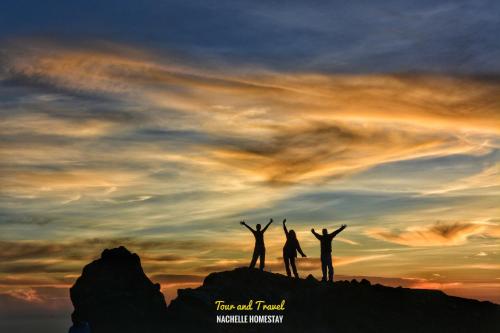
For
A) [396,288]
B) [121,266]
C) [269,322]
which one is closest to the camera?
[269,322]

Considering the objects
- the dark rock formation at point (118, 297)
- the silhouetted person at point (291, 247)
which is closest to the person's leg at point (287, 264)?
the silhouetted person at point (291, 247)

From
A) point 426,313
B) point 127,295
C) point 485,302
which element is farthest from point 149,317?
point 485,302

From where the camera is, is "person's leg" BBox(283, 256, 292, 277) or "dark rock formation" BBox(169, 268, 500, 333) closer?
"dark rock formation" BBox(169, 268, 500, 333)

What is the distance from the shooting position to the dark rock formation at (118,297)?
136ft

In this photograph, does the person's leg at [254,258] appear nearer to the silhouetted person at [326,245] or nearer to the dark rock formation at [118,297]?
the silhouetted person at [326,245]

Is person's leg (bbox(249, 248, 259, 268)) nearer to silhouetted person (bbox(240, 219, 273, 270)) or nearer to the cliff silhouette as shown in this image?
silhouetted person (bbox(240, 219, 273, 270))

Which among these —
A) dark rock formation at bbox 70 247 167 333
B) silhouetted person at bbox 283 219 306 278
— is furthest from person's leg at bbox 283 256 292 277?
dark rock formation at bbox 70 247 167 333

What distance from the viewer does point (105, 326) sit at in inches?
1638

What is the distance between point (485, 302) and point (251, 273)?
14617mm

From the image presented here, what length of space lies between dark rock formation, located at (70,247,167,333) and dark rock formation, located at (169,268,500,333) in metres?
2.52

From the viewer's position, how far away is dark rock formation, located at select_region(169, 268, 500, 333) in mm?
38500

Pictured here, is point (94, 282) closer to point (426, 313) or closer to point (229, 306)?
point (229, 306)

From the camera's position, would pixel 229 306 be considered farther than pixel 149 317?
No

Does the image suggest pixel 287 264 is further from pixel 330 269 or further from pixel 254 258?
pixel 330 269
